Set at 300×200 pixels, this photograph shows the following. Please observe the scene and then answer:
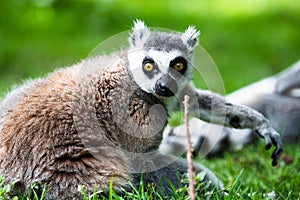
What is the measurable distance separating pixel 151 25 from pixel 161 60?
7301 mm

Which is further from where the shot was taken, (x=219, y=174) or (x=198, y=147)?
(x=198, y=147)

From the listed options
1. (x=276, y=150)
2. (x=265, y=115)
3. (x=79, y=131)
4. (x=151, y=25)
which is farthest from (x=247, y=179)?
(x=151, y=25)

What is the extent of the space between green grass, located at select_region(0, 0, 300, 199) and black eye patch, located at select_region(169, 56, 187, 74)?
4659 mm

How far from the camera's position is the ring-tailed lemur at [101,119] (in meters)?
4.21

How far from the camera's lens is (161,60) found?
175 inches

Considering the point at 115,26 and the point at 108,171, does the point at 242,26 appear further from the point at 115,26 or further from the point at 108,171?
the point at 108,171

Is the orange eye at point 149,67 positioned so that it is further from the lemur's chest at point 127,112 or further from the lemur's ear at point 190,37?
the lemur's ear at point 190,37

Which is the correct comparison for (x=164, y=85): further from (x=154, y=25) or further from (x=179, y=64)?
(x=154, y=25)

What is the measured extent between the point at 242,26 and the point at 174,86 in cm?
827

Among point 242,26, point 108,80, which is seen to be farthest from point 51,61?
point 108,80

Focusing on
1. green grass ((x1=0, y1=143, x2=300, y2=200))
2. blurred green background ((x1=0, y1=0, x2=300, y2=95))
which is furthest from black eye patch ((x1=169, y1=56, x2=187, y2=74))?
blurred green background ((x1=0, y1=0, x2=300, y2=95))

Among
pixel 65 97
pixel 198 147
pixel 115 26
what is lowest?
pixel 65 97

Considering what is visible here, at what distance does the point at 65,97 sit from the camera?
438cm

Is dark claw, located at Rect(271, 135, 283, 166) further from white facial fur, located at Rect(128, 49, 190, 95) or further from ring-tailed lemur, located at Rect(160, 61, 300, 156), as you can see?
white facial fur, located at Rect(128, 49, 190, 95)
